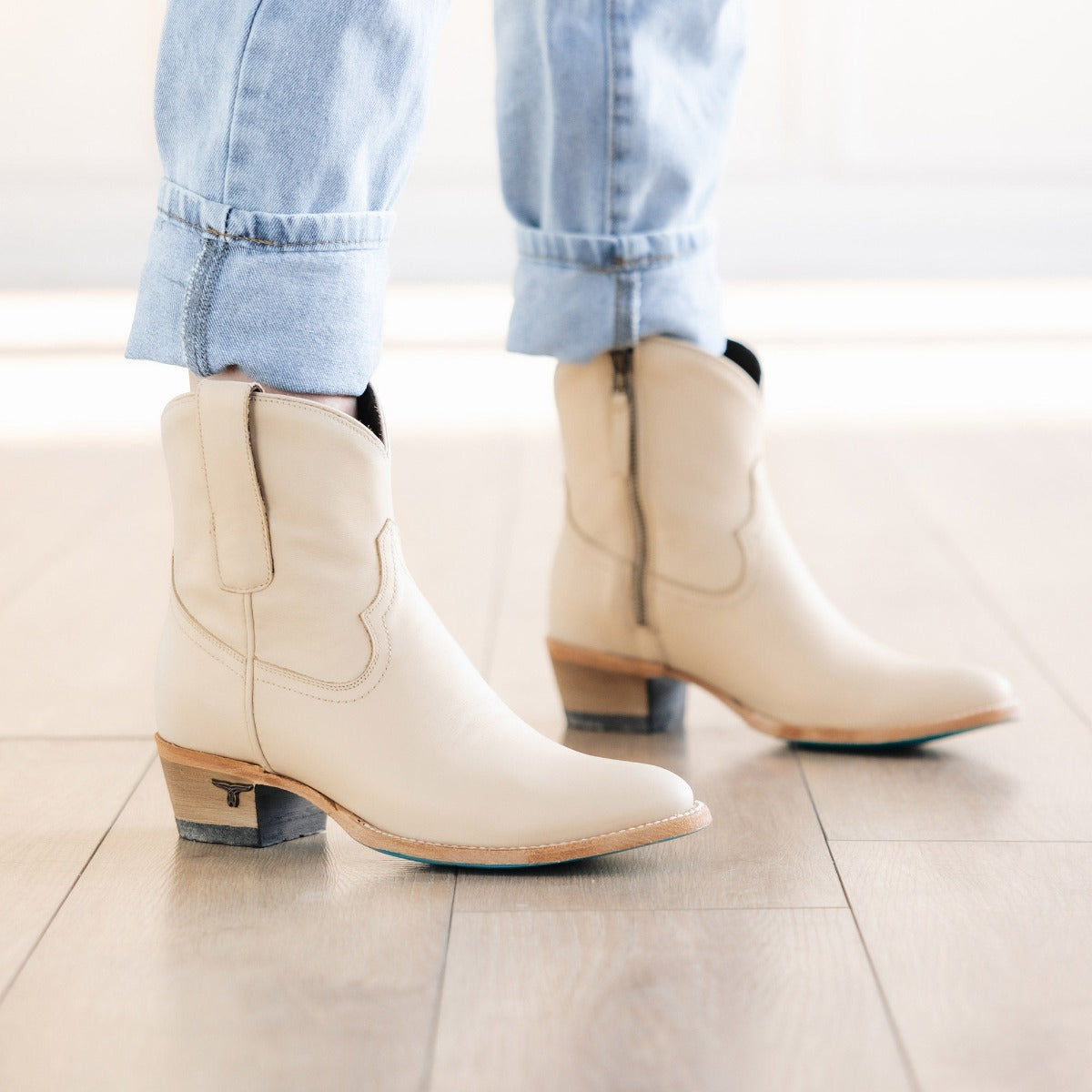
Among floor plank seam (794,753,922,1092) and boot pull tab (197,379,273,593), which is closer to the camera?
floor plank seam (794,753,922,1092)

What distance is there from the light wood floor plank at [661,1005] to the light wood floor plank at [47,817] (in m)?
0.19

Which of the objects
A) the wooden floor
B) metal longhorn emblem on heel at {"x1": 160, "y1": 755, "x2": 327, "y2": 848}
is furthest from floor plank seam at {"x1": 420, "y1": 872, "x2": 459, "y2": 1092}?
metal longhorn emblem on heel at {"x1": 160, "y1": 755, "x2": 327, "y2": 848}

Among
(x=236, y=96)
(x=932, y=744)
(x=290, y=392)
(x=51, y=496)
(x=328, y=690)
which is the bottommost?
(x=51, y=496)

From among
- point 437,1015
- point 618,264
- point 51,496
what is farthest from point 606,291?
point 51,496

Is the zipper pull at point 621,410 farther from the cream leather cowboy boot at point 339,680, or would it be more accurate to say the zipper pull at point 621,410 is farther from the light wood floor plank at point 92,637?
the light wood floor plank at point 92,637

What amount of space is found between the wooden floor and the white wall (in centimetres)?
347

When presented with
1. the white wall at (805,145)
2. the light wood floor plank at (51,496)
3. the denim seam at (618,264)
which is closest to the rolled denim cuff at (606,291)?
the denim seam at (618,264)

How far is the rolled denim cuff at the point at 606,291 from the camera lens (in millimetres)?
842

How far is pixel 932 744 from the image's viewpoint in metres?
0.89

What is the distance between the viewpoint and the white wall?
4371 mm

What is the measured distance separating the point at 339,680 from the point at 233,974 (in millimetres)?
157

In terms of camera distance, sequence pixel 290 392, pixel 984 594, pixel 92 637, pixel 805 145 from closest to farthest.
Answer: pixel 290 392
pixel 92 637
pixel 984 594
pixel 805 145

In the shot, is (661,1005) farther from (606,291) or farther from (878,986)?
(606,291)

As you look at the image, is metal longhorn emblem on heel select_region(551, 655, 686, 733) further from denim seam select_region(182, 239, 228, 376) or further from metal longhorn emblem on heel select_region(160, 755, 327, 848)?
denim seam select_region(182, 239, 228, 376)
